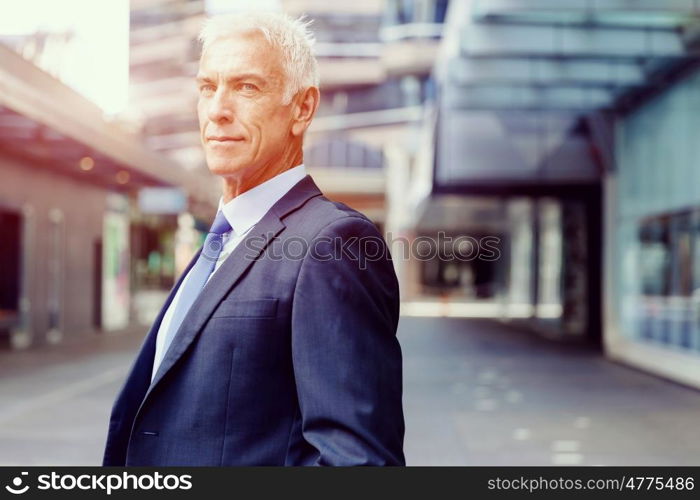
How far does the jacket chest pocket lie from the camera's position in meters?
1.43

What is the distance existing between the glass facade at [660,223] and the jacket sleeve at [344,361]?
11.6 m

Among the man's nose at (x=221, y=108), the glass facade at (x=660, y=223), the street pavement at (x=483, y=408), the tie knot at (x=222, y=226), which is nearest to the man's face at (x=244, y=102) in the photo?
the man's nose at (x=221, y=108)

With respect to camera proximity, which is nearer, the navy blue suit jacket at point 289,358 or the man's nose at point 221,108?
the navy blue suit jacket at point 289,358

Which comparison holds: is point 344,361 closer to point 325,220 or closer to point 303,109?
point 325,220

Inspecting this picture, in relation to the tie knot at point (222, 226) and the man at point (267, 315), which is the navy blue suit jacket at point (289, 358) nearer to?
the man at point (267, 315)

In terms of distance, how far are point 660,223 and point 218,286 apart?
44.0 feet

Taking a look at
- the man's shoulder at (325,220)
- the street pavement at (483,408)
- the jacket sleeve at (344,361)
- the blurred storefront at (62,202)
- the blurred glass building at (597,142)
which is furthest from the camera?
the blurred storefront at (62,202)

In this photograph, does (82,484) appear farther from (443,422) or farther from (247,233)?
(443,422)

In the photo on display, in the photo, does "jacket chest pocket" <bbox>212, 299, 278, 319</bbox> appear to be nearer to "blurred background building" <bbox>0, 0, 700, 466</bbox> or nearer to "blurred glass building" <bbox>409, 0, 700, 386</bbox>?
"blurred background building" <bbox>0, 0, 700, 466</bbox>

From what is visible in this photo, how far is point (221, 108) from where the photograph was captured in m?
1.58

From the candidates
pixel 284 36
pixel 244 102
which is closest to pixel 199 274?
pixel 244 102

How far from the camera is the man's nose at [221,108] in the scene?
158 centimetres

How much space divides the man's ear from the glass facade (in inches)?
453

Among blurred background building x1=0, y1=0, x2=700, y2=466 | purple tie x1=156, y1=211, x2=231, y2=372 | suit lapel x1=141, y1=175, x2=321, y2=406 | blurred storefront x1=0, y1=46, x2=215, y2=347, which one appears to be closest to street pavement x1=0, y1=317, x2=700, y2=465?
blurred background building x1=0, y1=0, x2=700, y2=466
